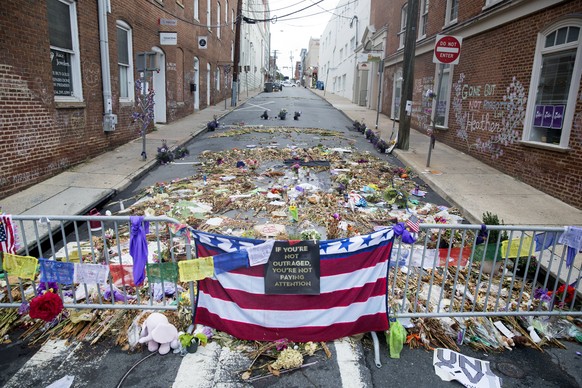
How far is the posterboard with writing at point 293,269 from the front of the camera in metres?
3.53

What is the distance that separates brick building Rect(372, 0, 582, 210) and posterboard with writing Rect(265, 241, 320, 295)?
20.8 ft

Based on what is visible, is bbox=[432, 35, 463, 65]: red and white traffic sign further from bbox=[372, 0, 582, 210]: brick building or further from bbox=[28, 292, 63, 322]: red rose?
bbox=[28, 292, 63, 322]: red rose

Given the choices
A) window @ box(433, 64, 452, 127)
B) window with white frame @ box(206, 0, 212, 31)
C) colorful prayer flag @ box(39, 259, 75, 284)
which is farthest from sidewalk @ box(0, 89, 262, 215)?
window with white frame @ box(206, 0, 212, 31)

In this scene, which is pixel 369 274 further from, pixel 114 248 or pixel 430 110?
pixel 430 110

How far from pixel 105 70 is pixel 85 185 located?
4.25 m

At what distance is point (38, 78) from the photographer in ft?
27.2

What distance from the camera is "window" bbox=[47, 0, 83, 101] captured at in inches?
356

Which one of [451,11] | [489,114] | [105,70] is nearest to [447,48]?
[489,114]

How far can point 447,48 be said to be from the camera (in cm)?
991

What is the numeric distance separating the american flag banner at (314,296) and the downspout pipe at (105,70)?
8.96 metres

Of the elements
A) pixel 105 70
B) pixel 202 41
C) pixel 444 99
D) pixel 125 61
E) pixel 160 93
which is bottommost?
pixel 160 93

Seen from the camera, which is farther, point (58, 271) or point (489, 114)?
point (489, 114)

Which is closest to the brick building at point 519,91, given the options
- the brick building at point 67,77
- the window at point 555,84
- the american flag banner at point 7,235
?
the window at point 555,84

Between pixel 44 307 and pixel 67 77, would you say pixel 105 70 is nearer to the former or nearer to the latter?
pixel 67 77
